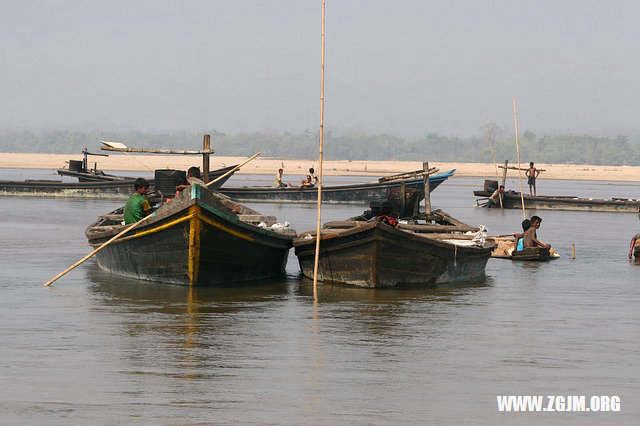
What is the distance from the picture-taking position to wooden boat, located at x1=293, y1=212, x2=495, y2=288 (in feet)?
48.5

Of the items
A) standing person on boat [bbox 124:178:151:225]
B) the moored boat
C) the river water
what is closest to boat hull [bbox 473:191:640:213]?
the moored boat

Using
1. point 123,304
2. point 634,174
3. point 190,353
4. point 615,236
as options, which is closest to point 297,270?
point 123,304

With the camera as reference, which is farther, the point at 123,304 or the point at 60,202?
the point at 60,202

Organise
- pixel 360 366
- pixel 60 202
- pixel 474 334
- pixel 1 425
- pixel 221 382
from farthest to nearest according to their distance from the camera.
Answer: pixel 60 202
pixel 474 334
pixel 360 366
pixel 221 382
pixel 1 425

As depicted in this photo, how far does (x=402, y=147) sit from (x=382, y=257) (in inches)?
6070

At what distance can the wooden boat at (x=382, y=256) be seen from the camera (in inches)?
582

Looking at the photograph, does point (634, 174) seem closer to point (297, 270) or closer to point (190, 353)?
point (297, 270)

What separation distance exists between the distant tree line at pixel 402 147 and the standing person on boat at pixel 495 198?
92393 millimetres

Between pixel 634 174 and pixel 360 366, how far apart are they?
89310 millimetres

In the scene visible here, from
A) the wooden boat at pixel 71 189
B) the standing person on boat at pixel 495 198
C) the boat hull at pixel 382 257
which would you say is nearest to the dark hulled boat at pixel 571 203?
the standing person on boat at pixel 495 198

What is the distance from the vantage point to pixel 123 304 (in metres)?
13.9

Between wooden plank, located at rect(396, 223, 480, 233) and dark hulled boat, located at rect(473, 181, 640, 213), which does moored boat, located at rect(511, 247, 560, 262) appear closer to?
wooden plank, located at rect(396, 223, 480, 233)

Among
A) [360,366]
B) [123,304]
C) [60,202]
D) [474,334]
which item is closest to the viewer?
[360,366]

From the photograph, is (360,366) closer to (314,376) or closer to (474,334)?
(314,376)
